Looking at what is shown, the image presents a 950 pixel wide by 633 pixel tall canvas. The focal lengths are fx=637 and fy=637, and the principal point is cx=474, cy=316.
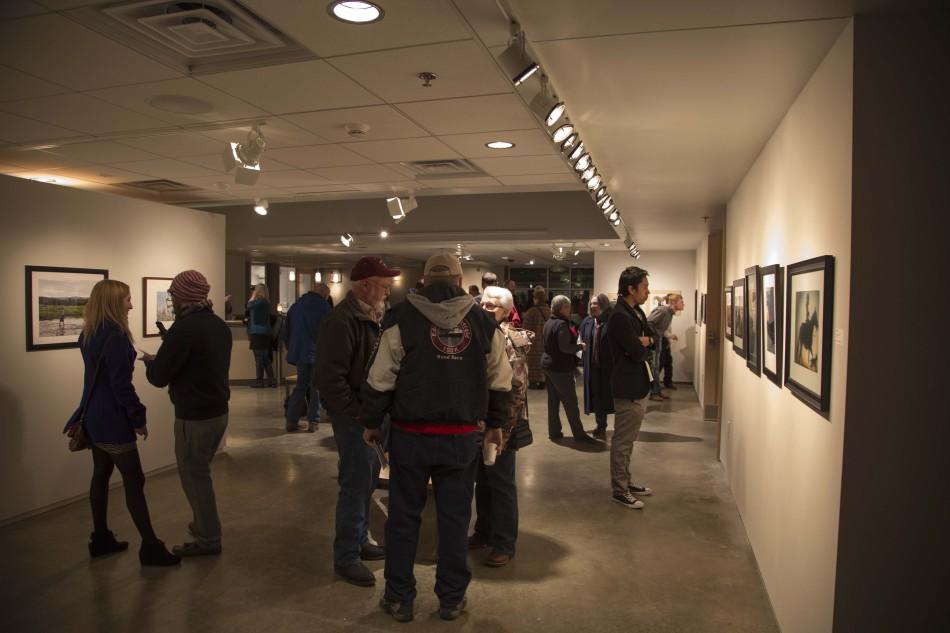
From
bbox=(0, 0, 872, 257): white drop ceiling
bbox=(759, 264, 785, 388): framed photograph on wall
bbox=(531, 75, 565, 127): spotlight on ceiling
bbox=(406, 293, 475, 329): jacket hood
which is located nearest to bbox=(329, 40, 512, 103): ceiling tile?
bbox=(0, 0, 872, 257): white drop ceiling

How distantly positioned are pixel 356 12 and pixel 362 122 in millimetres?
1634

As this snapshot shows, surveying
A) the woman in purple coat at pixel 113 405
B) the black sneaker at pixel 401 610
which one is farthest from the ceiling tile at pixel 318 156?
the black sneaker at pixel 401 610

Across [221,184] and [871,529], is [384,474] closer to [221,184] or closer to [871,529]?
[871,529]

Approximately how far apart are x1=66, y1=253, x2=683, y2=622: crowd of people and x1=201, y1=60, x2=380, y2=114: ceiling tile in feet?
2.93

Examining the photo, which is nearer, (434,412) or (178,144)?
(434,412)

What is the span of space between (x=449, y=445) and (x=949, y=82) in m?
2.33

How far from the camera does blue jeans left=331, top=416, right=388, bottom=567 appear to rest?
3.49 meters

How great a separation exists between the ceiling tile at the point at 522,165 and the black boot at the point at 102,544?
365cm

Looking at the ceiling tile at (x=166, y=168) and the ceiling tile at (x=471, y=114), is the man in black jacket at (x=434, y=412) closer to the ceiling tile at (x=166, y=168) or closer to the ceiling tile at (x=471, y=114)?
the ceiling tile at (x=471, y=114)

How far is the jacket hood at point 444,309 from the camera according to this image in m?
3.02

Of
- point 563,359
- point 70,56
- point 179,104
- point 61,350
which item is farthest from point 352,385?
point 563,359

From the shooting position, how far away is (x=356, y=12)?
2.39 metres

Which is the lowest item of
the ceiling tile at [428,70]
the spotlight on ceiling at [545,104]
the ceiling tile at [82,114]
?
the spotlight on ceiling at [545,104]

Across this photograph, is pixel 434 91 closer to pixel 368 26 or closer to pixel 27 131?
pixel 368 26
